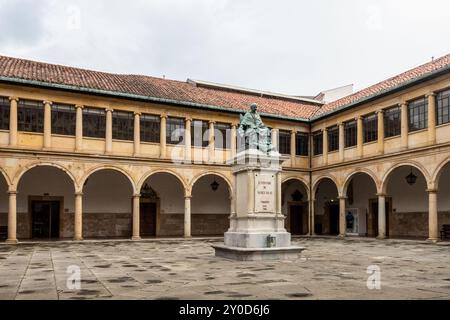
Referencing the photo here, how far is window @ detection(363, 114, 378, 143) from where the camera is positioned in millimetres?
23188

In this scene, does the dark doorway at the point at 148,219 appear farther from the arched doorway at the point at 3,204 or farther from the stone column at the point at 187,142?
the arched doorway at the point at 3,204

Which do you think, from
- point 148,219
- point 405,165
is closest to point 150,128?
point 148,219

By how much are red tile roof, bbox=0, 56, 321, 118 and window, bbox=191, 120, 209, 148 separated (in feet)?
3.51

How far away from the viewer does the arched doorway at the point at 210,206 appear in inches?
1067

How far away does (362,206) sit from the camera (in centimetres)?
2697

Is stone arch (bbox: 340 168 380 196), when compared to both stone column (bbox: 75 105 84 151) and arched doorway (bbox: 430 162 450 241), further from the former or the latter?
stone column (bbox: 75 105 84 151)

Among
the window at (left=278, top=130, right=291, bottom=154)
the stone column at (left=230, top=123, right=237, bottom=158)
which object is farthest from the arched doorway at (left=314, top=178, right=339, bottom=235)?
the stone column at (left=230, top=123, right=237, bottom=158)

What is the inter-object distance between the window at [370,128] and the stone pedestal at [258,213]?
12.2 meters

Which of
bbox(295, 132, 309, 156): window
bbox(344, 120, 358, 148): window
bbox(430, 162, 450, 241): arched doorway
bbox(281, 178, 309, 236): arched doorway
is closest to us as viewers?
bbox(430, 162, 450, 241): arched doorway

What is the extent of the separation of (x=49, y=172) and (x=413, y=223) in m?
17.9
